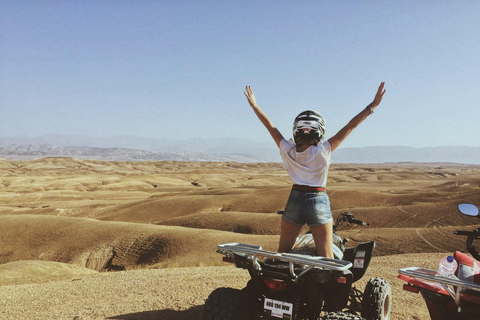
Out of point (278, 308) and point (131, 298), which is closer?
point (278, 308)

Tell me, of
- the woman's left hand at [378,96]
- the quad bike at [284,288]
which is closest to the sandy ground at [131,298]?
the quad bike at [284,288]

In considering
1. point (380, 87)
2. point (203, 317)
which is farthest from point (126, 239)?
point (380, 87)

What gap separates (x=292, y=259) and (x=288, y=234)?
2.31 feet

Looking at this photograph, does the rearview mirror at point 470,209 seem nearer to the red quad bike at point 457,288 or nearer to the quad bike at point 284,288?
the red quad bike at point 457,288

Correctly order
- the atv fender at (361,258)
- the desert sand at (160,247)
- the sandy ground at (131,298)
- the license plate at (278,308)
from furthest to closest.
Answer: the desert sand at (160,247) < the sandy ground at (131,298) < the atv fender at (361,258) < the license plate at (278,308)

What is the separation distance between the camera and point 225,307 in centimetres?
401

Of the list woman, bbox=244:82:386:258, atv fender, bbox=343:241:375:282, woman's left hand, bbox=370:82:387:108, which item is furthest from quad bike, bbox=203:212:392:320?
woman's left hand, bbox=370:82:387:108

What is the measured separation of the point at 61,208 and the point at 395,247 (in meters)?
28.2

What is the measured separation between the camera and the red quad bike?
3516 millimetres

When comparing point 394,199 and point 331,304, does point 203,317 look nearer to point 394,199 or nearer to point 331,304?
point 331,304

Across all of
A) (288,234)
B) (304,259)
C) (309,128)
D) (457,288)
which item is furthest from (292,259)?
(457,288)

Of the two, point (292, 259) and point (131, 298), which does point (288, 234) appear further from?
point (131, 298)

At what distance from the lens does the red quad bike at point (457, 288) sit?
3.52 m

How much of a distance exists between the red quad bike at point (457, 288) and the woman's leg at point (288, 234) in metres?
1.11
